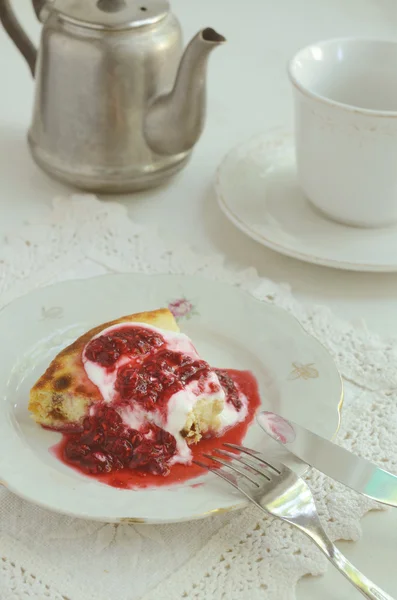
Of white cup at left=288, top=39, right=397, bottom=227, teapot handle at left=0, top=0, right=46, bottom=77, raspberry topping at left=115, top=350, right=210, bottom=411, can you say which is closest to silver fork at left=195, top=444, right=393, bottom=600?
raspberry topping at left=115, top=350, right=210, bottom=411

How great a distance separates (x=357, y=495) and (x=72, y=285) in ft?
1.98

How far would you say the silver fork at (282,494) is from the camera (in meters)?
0.94

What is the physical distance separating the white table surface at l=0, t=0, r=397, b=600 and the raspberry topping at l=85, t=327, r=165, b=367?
Answer: 40cm

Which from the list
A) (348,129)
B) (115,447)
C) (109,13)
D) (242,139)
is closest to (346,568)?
(115,447)

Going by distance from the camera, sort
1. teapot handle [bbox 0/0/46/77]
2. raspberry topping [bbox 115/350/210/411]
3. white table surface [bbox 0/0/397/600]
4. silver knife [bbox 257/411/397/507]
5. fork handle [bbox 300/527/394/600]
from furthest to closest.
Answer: teapot handle [bbox 0/0/46/77], white table surface [bbox 0/0/397/600], raspberry topping [bbox 115/350/210/411], silver knife [bbox 257/411/397/507], fork handle [bbox 300/527/394/600]

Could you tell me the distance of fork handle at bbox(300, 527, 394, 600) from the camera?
0.91 meters

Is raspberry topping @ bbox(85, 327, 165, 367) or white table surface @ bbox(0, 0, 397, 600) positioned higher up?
raspberry topping @ bbox(85, 327, 165, 367)

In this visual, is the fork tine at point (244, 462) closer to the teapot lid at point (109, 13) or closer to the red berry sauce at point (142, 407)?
the red berry sauce at point (142, 407)

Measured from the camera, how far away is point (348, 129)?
1503 millimetres

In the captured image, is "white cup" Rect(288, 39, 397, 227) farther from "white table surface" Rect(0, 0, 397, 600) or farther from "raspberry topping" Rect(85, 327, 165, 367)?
"raspberry topping" Rect(85, 327, 165, 367)

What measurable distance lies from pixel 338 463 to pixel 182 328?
0.41m

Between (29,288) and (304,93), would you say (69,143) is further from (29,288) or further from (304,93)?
(304,93)

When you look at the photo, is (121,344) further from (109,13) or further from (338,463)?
(109,13)

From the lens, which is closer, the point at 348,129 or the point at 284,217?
the point at 348,129
